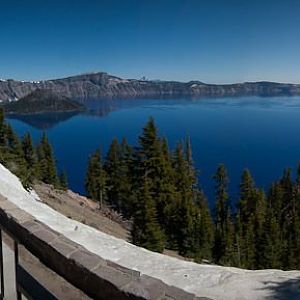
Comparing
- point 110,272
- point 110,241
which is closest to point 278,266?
point 110,241

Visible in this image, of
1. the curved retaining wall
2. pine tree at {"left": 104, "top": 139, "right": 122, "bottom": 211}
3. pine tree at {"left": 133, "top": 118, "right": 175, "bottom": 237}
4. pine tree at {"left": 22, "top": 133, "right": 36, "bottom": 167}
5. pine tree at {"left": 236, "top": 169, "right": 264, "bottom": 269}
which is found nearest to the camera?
the curved retaining wall

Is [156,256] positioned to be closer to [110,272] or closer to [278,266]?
[110,272]

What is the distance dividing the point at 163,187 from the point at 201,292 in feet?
119

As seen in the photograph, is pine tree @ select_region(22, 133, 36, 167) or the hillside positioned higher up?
the hillside

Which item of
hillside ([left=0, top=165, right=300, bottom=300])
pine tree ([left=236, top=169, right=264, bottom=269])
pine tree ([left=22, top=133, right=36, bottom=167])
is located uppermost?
hillside ([left=0, top=165, right=300, bottom=300])

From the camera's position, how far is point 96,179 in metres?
58.4

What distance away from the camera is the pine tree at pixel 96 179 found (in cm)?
5791

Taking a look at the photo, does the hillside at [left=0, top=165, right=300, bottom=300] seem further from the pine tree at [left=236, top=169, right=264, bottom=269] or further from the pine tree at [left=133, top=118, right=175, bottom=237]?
the pine tree at [left=236, top=169, right=264, bottom=269]

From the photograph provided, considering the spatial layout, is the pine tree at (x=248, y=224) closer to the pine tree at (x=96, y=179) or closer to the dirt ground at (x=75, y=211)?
the dirt ground at (x=75, y=211)

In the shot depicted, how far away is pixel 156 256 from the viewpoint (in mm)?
4723

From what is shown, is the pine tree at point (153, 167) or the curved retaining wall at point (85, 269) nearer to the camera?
the curved retaining wall at point (85, 269)

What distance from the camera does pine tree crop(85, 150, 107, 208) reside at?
5791 cm

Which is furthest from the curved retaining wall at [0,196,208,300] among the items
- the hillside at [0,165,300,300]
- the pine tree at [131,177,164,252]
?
the pine tree at [131,177,164,252]

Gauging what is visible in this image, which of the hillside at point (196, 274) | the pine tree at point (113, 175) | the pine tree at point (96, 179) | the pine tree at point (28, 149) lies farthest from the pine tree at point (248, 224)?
the hillside at point (196, 274)
